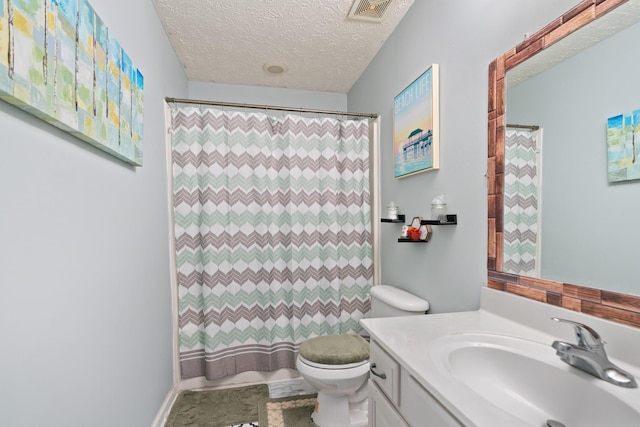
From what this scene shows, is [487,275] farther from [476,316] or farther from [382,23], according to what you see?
[382,23]

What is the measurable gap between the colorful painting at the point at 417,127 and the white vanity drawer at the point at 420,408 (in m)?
1.03

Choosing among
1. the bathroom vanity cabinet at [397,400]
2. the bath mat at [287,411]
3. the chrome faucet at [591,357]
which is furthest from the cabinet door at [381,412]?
the bath mat at [287,411]

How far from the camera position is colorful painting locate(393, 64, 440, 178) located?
1475mm

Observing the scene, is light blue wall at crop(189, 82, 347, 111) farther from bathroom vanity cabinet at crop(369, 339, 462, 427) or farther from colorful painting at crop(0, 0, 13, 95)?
bathroom vanity cabinet at crop(369, 339, 462, 427)

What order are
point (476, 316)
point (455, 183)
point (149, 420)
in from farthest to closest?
point (149, 420) < point (455, 183) < point (476, 316)

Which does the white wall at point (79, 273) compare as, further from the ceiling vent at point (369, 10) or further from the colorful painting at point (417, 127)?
the colorful painting at point (417, 127)

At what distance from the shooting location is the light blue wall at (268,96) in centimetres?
262

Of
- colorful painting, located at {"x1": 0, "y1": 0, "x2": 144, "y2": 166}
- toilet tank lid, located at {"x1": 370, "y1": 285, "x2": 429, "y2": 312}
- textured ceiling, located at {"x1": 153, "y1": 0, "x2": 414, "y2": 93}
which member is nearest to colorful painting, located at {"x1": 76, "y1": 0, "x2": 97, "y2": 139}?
colorful painting, located at {"x1": 0, "y1": 0, "x2": 144, "y2": 166}

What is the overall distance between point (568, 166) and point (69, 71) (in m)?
1.42

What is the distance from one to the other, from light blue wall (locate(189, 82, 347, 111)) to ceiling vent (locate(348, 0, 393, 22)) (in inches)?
42.0

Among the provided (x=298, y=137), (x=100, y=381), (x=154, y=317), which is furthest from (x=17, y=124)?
(x=298, y=137)

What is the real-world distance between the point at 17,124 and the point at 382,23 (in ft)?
6.15

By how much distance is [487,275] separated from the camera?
117cm

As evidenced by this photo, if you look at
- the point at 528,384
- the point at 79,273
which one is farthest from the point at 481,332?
the point at 79,273
